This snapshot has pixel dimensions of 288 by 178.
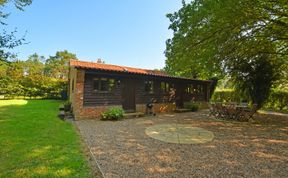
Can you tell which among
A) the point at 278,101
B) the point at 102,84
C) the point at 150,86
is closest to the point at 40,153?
the point at 102,84

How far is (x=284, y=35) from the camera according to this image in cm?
1041

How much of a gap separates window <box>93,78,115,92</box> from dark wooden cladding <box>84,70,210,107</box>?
22 cm

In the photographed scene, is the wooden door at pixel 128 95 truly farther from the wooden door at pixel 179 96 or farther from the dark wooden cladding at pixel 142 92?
the wooden door at pixel 179 96

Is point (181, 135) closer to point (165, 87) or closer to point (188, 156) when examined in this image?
point (188, 156)

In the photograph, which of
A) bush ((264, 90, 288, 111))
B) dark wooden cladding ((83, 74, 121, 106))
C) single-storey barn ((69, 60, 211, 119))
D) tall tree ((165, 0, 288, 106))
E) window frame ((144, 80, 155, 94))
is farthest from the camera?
bush ((264, 90, 288, 111))

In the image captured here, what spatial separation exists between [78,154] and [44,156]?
85cm

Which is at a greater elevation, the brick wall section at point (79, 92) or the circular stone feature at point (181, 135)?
the brick wall section at point (79, 92)

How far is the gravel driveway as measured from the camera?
4.53 metres

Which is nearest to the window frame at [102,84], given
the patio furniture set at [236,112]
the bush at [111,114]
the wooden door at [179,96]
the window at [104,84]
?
the window at [104,84]

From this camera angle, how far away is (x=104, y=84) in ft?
42.6

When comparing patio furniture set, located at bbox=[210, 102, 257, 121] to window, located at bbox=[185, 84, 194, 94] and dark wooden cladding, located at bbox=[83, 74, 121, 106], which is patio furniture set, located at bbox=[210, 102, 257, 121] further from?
dark wooden cladding, located at bbox=[83, 74, 121, 106]

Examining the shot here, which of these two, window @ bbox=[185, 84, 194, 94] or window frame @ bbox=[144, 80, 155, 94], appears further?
window @ bbox=[185, 84, 194, 94]

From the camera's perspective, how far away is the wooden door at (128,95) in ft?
46.2

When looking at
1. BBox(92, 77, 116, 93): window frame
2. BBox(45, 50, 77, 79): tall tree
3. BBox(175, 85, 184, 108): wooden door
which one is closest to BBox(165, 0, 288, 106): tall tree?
BBox(92, 77, 116, 93): window frame
